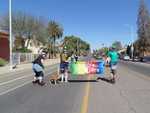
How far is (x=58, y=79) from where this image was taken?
73.0 feet

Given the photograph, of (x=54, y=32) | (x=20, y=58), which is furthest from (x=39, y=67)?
(x=54, y=32)

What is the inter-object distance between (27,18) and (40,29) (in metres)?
4.06

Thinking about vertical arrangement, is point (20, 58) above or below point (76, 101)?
above

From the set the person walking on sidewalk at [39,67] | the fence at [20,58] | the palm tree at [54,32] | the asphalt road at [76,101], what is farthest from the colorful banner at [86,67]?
the palm tree at [54,32]

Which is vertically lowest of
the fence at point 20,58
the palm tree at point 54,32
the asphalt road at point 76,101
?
the asphalt road at point 76,101

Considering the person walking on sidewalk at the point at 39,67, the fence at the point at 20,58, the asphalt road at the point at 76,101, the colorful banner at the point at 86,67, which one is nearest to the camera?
the asphalt road at the point at 76,101

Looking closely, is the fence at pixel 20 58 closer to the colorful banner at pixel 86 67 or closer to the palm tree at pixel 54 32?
the colorful banner at pixel 86 67

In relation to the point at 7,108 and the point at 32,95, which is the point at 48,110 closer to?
the point at 7,108

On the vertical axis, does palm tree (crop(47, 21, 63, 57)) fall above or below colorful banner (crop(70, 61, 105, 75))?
above

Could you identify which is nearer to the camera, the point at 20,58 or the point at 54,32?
the point at 20,58

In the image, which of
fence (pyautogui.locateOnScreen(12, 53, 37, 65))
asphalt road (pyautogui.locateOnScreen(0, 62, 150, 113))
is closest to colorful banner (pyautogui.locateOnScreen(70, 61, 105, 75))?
asphalt road (pyautogui.locateOnScreen(0, 62, 150, 113))

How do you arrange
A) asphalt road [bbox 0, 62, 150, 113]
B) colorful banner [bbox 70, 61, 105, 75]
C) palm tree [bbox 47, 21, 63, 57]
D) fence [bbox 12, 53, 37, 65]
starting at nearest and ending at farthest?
asphalt road [bbox 0, 62, 150, 113]
colorful banner [bbox 70, 61, 105, 75]
fence [bbox 12, 53, 37, 65]
palm tree [bbox 47, 21, 63, 57]

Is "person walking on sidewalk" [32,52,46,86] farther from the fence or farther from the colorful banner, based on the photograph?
the fence

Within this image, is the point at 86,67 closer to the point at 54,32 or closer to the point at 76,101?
the point at 76,101
